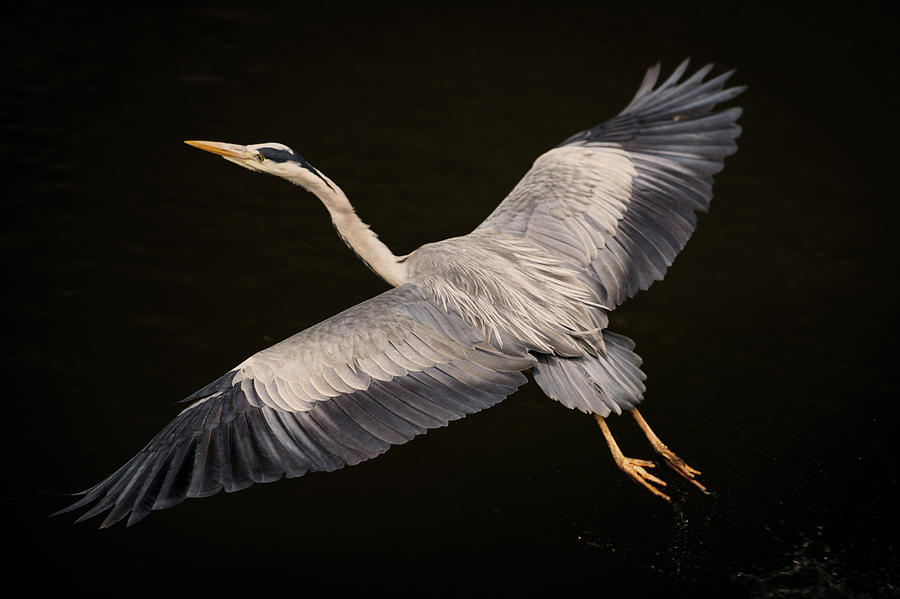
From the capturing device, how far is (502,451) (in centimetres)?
614

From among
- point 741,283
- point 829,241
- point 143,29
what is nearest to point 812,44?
point 829,241

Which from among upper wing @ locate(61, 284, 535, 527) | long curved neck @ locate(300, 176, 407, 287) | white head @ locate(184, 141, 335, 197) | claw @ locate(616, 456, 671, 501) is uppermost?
white head @ locate(184, 141, 335, 197)

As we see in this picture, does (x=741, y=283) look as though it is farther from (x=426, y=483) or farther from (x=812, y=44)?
(x=812, y=44)

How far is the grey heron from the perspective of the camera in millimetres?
4723

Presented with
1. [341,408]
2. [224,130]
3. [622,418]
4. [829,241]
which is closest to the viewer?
[341,408]

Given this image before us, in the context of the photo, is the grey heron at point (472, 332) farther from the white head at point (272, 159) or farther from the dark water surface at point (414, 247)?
the dark water surface at point (414, 247)

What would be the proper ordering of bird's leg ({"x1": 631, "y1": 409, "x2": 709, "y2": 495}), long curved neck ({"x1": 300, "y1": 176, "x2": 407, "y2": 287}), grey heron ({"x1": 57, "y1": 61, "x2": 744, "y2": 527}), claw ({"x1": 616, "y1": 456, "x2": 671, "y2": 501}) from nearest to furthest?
1. grey heron ({"x1": 57, "y1": 61, "x2": 744, "y2": 527})
2. claw ({"x1": 616, "y1": 456, "x2": 671, "y2": 501})
3. bird's leg ({"x1": 631, "y1": 409, "x2": 709, "y2": 495})
4. long curved neck ({"x1": 300, "y1": 176, "x2": 407, "y2": 287})

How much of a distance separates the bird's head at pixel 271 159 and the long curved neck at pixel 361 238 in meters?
0.08

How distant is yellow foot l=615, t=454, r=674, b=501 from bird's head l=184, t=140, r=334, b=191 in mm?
2197

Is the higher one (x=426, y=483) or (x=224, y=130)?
(x=224, y=130)

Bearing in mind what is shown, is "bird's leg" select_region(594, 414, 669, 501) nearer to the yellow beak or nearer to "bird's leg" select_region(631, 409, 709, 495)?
"bird's leg" select_region(631, 409, 709, 495)

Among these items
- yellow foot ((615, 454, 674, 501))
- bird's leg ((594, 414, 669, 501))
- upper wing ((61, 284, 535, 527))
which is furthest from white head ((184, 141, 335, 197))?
yellow foot ((615, 454, 674, 501))

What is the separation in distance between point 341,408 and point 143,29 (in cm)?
766

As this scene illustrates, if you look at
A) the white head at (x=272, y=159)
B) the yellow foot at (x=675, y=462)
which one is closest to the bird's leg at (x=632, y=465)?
the yellow foot at (x=675, y=462)
